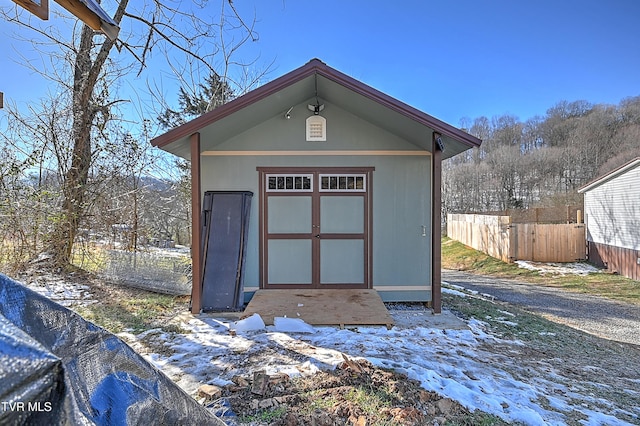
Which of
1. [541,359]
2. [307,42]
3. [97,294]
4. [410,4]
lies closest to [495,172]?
[410,4]

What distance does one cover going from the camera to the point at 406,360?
3381 millimetres

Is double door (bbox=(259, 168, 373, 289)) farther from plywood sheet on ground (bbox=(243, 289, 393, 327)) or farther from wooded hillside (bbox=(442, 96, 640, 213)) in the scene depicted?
wooded hillside (bbox=(442, 96, 640, 213))

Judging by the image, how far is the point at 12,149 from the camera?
6.45 meters

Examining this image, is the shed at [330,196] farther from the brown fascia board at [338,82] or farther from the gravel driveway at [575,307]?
the gravel driveway at [575,307]

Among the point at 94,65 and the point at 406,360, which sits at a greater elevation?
the point at 94,65

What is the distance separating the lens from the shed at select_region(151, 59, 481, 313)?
18.5 feet

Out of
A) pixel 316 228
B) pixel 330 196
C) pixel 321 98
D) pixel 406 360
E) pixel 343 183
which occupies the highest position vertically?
pixel 321 98

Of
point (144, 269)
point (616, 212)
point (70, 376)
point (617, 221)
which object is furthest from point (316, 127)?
point (616, 212)

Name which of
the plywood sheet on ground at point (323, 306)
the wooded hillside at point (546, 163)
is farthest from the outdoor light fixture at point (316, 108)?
the wooded hillside at point (546, 163)

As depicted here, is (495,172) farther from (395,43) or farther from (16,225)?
(16,225)

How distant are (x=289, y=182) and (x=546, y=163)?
101ft

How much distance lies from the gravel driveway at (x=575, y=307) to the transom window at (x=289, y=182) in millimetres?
5846

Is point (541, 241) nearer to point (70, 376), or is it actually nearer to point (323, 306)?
point (323, 306)

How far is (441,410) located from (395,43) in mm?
14924
